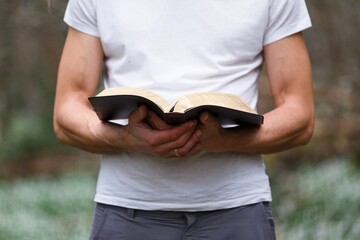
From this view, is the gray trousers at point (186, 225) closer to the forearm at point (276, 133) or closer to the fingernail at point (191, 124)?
the forearm at point (276, 133)

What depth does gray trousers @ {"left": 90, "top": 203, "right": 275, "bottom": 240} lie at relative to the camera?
2969mm

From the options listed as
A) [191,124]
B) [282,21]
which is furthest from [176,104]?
[282,21]

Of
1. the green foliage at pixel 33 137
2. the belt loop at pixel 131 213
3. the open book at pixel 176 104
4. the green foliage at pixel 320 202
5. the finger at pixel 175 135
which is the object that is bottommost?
the green foliage at pixel 33 137

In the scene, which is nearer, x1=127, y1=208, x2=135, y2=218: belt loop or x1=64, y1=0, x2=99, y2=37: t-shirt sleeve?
x1=127, y1=208, x2=135, y2=218: belt loop

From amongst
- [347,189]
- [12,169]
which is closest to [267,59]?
[347,189]

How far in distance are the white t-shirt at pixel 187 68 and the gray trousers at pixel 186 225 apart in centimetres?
3

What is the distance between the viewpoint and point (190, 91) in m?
3.00

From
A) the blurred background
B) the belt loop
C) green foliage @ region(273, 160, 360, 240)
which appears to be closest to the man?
the belt loop

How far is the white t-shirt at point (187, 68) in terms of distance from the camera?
9.83ft

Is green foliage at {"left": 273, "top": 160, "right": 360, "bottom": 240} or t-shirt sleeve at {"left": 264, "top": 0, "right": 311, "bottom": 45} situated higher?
t-shirt sleeve at {"left": 264, "top": 0, "right": 311, "bottom": 45}

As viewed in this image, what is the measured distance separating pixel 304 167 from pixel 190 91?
6.31 meters

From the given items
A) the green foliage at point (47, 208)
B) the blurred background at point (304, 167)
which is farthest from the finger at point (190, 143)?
the green foliage at point (47, 208)

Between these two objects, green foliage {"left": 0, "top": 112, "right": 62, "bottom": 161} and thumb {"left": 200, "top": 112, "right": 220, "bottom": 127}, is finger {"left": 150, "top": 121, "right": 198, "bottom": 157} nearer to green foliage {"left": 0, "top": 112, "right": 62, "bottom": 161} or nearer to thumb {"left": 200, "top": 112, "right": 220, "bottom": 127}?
thumb {"left": 200, "top": 112, "right": 220, "bottom": 127}

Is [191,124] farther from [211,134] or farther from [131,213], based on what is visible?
[131,213]
